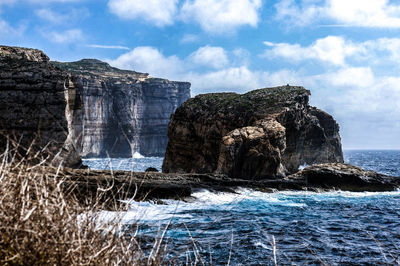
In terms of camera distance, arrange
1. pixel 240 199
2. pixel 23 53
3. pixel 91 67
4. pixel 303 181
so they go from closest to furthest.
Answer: pixel 240 199 < pixel 303 181 < pixel 23 53 < pixel 91 67

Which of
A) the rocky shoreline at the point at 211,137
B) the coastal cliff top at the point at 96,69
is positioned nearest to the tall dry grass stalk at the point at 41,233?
the rocky shoreline at the point at 211,137

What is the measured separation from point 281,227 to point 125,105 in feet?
373

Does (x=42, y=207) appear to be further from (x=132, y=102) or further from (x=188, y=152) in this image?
(x=132, y=102)

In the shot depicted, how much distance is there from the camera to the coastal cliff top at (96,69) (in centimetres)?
13169

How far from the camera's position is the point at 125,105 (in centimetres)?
12494

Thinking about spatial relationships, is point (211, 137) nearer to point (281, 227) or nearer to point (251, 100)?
point (251, 100)

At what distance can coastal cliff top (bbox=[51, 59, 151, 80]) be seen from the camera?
131688mm

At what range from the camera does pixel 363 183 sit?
39.7 metres

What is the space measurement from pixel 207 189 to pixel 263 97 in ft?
74.1

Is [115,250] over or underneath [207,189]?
over

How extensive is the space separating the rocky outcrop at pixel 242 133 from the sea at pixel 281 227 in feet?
18.6

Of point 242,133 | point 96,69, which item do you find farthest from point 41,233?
point 96,69

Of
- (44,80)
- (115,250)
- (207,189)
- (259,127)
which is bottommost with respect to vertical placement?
(207,189)

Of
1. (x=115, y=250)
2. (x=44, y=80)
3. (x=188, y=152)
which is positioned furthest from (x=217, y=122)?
(x=115, y=250)
